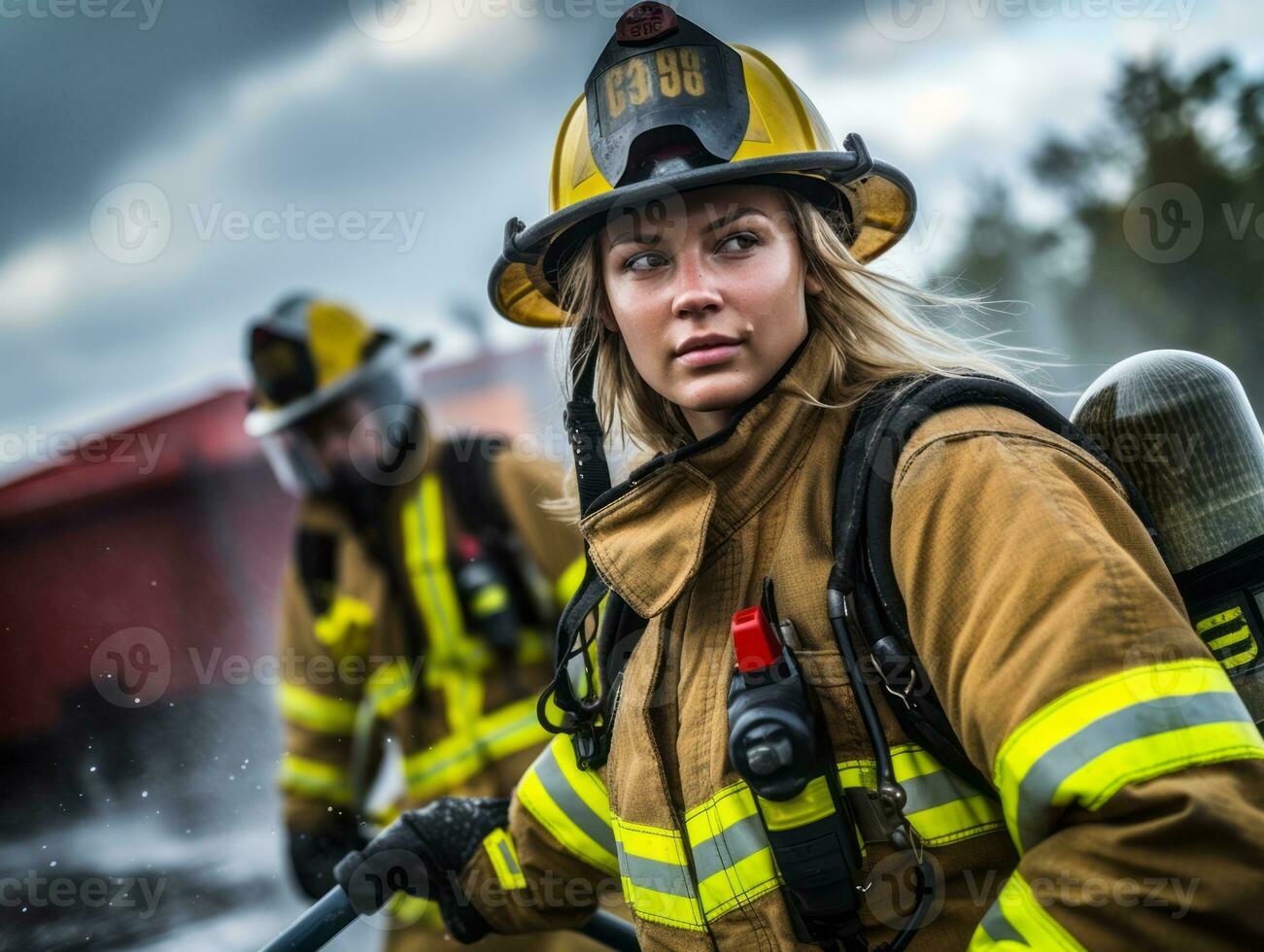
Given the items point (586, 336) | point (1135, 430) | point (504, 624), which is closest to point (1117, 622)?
point (1135, 430)

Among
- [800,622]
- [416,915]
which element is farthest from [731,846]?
[416,915]

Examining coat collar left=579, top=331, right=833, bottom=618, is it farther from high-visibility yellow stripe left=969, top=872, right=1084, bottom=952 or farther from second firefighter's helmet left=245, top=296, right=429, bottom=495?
second firefighter's helmet left=245, top=296, right=429, bottom=495

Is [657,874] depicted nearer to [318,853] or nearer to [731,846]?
[731,846]

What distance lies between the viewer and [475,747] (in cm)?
346

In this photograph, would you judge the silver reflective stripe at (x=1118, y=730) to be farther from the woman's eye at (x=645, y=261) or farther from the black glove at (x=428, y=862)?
the black glove at (x=428, y=862)

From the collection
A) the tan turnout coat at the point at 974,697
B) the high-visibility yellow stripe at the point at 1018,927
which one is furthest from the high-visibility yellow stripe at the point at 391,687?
the high-visibility yellow stripe at the point at 1018,927

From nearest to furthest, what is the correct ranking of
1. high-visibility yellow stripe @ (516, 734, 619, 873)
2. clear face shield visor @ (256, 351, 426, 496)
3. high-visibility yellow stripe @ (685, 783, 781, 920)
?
high-visibility yellow stripe @ (685, 783, 781, 920) → high-visibility yellow stripe @ (516, 734, 619, 873) → clear face shield visor @ (256, 351, 426, 496)

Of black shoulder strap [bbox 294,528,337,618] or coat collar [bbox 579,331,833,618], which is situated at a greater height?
coat collar [bbox 579,331,833,618]

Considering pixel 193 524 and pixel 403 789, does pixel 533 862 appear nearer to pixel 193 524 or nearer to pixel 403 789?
pixel 403 789

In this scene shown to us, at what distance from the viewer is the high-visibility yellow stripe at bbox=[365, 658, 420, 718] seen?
356 centimetres

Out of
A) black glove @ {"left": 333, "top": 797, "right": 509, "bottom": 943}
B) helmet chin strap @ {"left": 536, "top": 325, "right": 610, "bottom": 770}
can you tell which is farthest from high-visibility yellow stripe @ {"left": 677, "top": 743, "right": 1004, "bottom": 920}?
black glove @ {"left": 333, "top": 797, "right": 509, "bottom": 943}

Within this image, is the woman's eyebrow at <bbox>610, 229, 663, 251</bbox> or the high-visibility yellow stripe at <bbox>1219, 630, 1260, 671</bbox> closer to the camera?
the high-visibility yellow stripe at <bbox>1219, 630, 1260, 671</bbox>

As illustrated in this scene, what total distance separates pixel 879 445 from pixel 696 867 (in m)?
0.65

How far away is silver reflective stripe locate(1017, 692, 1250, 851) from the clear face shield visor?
9.46ft
